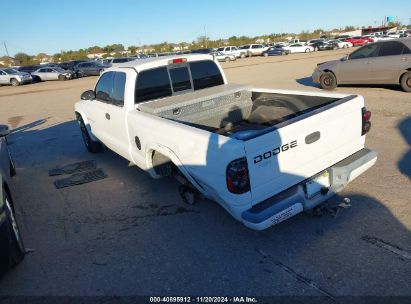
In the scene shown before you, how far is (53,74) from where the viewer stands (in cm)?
3278

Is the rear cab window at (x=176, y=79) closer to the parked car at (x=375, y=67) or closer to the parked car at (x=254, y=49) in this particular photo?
the parked car at (x=375, y=67)

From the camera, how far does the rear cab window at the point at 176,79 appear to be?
4844 mm

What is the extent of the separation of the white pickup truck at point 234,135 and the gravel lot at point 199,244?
0.46m

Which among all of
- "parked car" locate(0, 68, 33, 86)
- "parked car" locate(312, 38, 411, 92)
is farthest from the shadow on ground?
"parked car" locate(0, 68, 33, 86)

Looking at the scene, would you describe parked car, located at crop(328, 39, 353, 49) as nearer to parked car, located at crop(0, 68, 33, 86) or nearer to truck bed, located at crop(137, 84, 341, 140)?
parked car, located at crop(0, 68, 33, 86)

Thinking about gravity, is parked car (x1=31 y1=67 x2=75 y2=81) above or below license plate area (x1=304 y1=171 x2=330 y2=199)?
above

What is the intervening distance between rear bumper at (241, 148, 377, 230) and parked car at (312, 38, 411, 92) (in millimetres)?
7836

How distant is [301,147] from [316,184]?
505 mm

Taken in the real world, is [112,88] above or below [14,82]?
below

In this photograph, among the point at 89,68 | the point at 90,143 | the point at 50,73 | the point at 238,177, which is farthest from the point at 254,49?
the point at 238,177

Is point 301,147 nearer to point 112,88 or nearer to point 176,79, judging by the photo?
point 176,79

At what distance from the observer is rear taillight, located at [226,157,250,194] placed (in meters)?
2.94

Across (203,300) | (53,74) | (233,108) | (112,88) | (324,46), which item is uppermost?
(53,74)

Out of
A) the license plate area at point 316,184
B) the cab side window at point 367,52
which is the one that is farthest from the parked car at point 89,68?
the license plate area at point 316,184
